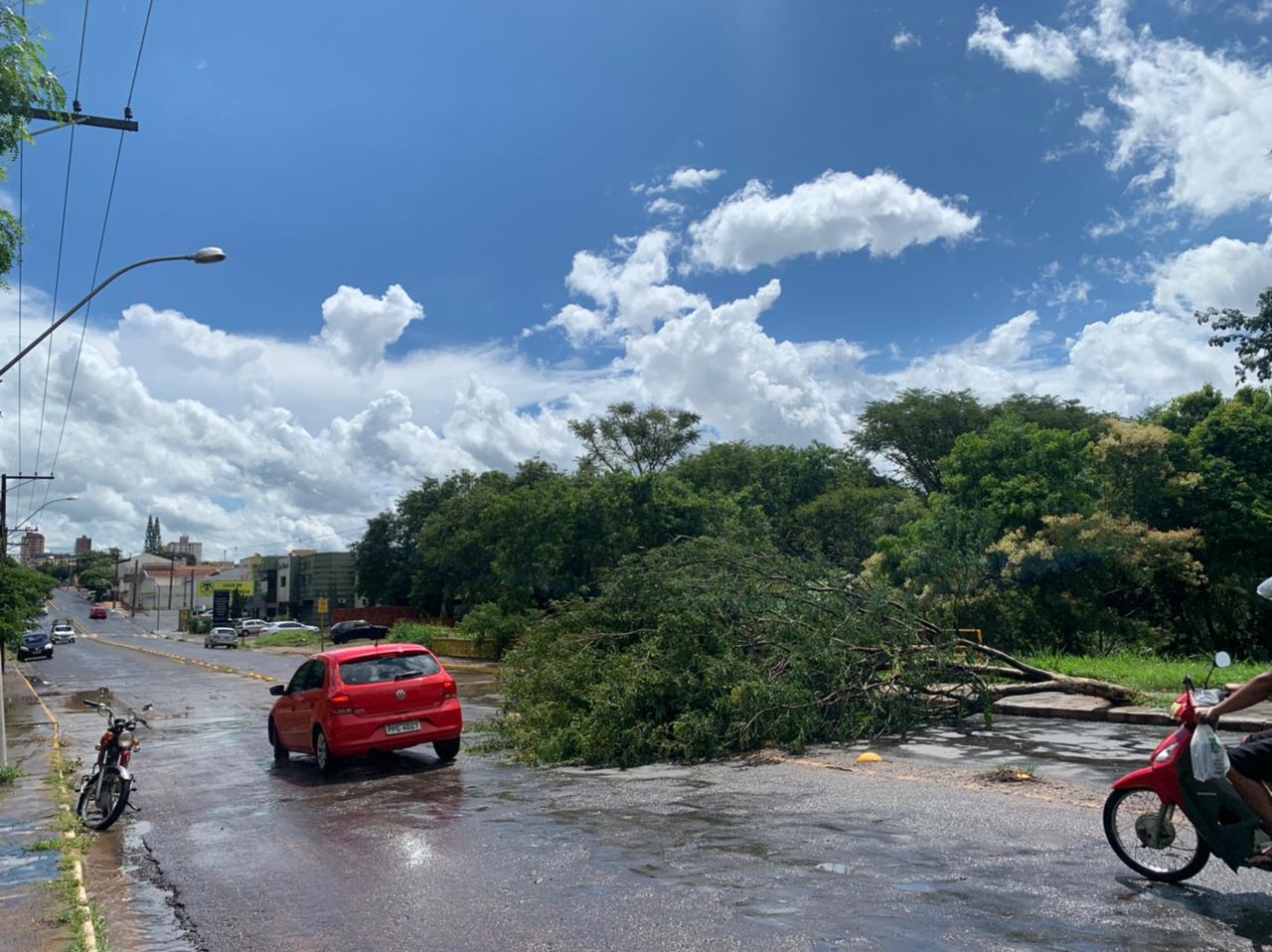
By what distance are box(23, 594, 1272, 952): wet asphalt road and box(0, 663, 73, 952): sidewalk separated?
0.43 metres

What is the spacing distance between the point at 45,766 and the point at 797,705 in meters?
10.6

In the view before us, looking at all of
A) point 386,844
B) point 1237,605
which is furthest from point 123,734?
point 1237,605

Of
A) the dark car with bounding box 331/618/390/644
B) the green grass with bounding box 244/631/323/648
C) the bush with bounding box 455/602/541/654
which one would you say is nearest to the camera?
the bush with bounding box 455/602/541/654

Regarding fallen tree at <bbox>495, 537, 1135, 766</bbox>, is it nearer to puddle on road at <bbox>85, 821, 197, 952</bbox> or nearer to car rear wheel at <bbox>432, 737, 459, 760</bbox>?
car rear wheel at <bbox>432, 737, 459, 760</bbox>

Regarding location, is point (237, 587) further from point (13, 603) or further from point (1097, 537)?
Result: point (1097, 537)

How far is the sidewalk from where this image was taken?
229 inches

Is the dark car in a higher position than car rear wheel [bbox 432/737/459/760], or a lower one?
lower

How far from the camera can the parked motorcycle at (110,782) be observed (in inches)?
377

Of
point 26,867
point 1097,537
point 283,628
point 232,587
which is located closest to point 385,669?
point 26,867

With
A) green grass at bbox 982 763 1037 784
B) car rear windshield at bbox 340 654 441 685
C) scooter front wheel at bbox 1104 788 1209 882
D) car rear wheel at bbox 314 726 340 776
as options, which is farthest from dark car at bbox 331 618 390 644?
scooter front wheel at bbox 1104 788 1209 882

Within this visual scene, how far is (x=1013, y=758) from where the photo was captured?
10688 millimetres

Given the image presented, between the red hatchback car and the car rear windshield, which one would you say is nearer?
the red hatchback car

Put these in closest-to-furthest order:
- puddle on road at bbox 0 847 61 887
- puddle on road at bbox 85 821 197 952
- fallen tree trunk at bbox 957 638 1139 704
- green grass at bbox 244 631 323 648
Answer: puddle on road at bbox 85 821 197 952 < puddle on road at bbox 0 847 61 887 < fallen tree trunk at bbox 957 638 1139 704 < green grass at bbox 244 631 323 648

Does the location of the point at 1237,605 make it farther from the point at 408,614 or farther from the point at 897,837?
the point at 408,614
